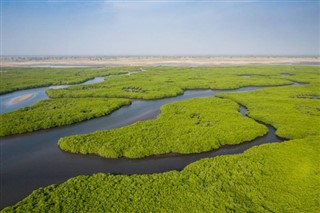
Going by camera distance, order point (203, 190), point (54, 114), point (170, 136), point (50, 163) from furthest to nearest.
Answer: point (54, 114), point (170, 136), point (50, 163), point (203, 190)

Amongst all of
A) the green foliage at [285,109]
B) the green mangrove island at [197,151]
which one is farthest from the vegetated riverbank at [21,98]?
the green foliage at [285,109]

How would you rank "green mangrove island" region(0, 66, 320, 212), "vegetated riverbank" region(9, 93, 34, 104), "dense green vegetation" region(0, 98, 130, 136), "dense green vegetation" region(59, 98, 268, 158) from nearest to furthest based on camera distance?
"green mangrove island" region(0, 66, 320, 212) → "dense green vegetation" region(59, 98, 268, 158) → "dense green vegetation" region(0, 98, 130, 136) → "vegetated riverbank" region(9, 93, 34, 104)

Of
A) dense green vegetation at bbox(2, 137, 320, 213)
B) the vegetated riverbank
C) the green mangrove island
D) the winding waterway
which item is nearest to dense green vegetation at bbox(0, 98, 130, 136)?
the green mangrove island

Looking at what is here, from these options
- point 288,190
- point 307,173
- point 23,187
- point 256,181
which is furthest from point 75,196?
point 307,173

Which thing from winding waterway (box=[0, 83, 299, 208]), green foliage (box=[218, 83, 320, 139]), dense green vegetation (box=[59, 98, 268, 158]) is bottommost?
winding waterway (box=[0, 83, 299, 208])

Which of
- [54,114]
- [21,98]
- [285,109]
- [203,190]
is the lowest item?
[203,190]

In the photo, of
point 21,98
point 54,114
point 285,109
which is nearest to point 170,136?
point 54,114

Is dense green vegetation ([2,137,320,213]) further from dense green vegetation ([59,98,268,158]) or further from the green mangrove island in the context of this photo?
dense green vegetation ([59,98,268,158])

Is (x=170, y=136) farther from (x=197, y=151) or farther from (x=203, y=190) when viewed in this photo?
(x=203, y=190)
